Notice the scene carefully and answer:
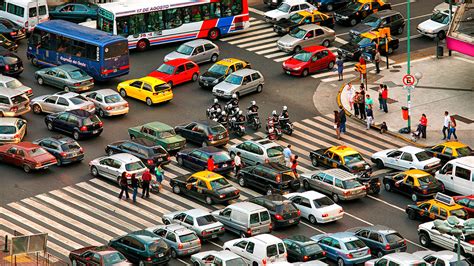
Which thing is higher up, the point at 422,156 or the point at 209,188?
the point at 422,156

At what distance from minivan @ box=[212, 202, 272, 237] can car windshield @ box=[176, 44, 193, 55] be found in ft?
80.5

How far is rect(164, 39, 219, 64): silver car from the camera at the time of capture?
83688 mm

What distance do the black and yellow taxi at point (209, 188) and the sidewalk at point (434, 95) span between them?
14.2 meters

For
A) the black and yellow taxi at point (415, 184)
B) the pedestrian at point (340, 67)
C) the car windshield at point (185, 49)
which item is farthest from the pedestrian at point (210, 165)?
the car windshield at point (185, 49)

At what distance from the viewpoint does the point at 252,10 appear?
316 feet

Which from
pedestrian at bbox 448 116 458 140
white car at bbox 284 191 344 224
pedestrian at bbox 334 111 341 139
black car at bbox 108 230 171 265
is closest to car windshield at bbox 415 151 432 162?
pedestrian at bbox 448 116 458 140

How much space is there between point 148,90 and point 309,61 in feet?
38.6

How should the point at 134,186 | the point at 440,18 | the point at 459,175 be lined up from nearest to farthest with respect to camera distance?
the point at 134,186 → the point at 459,175 → the point at 440,18

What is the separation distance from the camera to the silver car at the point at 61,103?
243 ft

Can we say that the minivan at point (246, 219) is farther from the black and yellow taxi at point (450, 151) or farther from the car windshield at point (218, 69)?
the car windshield at point (218, 69)

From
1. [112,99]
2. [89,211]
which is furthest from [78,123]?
[89,211]

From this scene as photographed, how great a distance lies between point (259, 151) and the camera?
68688 millimetres

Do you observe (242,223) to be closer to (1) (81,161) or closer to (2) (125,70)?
(1) (81,161)

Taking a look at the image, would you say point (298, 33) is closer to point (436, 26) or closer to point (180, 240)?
point (436, 26)
